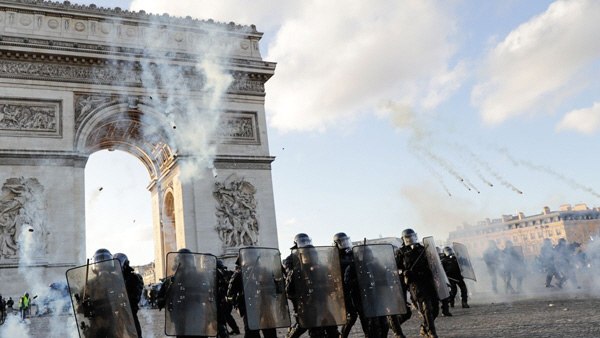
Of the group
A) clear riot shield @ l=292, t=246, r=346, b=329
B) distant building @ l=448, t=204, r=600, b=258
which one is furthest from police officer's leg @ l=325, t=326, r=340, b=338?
distant building @ l=448, t=204, r=600, b=258

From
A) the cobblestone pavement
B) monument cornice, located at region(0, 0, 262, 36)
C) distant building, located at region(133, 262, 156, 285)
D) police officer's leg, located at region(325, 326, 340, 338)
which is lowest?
the cobblestone pavement

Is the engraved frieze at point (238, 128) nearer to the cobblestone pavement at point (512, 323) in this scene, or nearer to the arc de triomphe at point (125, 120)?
the arc de triomphe at point (125, 120)

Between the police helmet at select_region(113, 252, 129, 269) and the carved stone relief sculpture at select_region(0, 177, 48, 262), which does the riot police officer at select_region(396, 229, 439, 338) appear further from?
the carved stone relief sculpture at select_region(0, 177, 48, 262)

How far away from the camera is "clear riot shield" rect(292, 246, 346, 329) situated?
18.1 feet

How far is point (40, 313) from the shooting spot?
1537 centimetres

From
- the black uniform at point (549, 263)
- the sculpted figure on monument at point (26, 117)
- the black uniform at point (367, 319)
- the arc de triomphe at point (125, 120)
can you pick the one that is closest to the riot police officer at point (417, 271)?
the black uniform at point (367, 319)

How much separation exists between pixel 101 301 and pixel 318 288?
2088 mm

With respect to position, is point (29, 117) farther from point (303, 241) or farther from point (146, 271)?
point (146, 271)

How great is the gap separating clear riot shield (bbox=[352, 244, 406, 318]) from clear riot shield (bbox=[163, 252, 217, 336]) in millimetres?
1568

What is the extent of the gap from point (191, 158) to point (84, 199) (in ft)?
11.9

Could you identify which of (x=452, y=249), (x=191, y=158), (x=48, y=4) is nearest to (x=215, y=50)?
(x=191, y=158)

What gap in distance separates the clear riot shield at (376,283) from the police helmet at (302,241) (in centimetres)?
53

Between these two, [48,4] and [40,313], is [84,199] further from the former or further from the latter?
[48,4]

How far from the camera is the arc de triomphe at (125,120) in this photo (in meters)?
16.0
